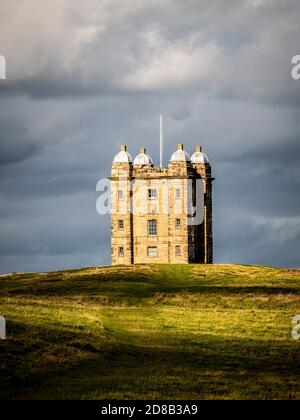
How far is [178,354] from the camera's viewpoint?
139ft

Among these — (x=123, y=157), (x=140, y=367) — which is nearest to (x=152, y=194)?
(x=123, y=157)

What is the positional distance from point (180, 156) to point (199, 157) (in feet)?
13.9

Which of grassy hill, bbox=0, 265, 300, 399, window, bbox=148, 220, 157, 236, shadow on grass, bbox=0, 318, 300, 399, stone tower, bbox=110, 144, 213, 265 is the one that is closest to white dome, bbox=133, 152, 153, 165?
stone tower, bbox=110, 144, 213, 265

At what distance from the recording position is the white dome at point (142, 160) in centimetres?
10500

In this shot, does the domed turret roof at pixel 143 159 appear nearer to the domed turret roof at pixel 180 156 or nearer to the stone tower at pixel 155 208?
the stone tower at pixel 155 208

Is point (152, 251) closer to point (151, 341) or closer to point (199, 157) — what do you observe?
point (199, 157)

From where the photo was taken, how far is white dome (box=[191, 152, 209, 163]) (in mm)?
106000

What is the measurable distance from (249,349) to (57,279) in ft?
149

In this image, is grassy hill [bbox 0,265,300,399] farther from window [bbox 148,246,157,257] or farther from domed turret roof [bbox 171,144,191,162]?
domed turret roof [bbox 171,144,191,162]

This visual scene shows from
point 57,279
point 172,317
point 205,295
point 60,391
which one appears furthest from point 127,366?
point 57,279

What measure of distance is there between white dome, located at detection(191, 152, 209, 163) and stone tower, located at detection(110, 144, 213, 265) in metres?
0.87

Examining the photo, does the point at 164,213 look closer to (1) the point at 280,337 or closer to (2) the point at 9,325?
(1) the point at 280,337

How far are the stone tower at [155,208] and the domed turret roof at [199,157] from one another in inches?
35.9
